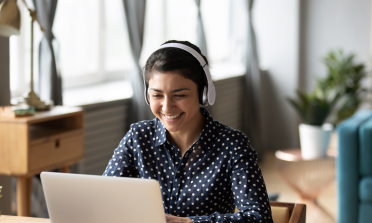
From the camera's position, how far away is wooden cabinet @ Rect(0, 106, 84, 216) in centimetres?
209

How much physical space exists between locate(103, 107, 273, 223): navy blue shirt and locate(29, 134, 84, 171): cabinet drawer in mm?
782

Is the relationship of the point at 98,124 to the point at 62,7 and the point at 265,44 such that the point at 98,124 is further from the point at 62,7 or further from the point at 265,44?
the point at 265,44

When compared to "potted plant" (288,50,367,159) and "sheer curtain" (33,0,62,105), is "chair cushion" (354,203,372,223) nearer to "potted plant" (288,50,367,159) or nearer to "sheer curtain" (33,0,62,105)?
"potted plant" (288,50,367,159)

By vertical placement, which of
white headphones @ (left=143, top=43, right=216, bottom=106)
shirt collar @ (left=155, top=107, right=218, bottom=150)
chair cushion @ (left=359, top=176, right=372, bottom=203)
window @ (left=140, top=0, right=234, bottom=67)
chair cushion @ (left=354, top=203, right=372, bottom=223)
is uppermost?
window @ (left=140, top=0, right=234, bottom=67)

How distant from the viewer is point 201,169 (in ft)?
4.64

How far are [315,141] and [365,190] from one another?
4.35ft

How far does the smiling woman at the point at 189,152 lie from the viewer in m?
1.36

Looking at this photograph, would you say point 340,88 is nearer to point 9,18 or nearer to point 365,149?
point 365,149

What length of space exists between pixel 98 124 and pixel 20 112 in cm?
108

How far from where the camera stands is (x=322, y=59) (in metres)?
5.40

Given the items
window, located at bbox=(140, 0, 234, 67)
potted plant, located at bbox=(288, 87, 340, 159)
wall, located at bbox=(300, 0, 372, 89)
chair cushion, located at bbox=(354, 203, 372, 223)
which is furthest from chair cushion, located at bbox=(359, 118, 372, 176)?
wall, located at bbox=(300, 0, 372, 89)

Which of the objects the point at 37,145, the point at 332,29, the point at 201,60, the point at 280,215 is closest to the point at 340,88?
the point at 332,29

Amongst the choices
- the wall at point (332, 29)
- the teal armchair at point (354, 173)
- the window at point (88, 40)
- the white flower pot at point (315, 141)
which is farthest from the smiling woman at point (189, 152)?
the wall at point (332, 29)

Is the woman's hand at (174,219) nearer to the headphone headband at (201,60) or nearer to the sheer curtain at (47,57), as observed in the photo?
the headphone headband at (201,60)
